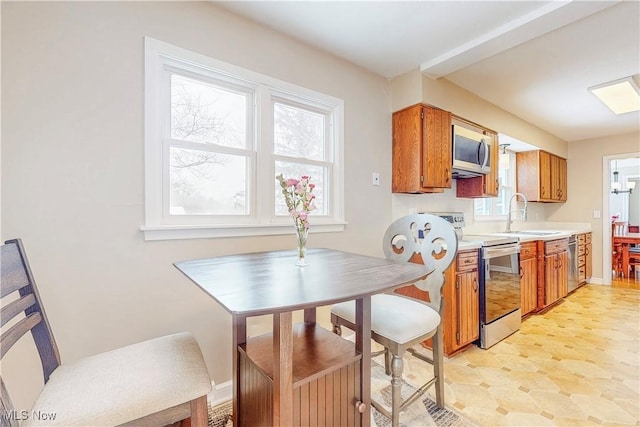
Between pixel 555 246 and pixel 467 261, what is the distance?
2063 mm

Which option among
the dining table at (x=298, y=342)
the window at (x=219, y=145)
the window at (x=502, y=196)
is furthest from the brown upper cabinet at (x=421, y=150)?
the dining table at (x=298, y=342)

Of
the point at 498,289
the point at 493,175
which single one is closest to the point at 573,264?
the point at 493,175

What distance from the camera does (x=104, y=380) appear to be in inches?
35.2

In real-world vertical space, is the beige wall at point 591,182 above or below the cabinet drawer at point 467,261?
above

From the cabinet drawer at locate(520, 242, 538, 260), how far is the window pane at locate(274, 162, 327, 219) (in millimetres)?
2174

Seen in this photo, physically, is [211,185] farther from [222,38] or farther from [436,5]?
[436,5]

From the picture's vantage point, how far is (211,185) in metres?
1.87

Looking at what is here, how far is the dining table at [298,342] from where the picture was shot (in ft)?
2.91

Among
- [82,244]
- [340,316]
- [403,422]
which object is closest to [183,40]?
[82,244]

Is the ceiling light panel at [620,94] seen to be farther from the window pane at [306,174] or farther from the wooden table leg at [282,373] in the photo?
the wooden table leg at [282,373]

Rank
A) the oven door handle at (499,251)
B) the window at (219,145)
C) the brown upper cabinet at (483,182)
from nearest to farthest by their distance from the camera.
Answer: the window at (219,145), the oven door handle at (499,251), the brown upper cabinet at (483,182)

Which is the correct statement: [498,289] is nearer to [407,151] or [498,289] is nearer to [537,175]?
[407,151]

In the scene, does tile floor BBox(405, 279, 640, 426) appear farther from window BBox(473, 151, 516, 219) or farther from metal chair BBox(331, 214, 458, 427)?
window BBox(473, 151, 516, 219)

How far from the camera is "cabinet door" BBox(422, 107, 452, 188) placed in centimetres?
256
